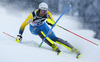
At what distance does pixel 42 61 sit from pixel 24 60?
0.27 meters

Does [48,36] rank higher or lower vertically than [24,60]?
higher

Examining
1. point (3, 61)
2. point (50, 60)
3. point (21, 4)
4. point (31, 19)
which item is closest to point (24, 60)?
point (3, 61)

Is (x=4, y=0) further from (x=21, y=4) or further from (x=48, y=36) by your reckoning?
(x=48, y=36)

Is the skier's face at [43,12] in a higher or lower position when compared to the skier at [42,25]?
higher

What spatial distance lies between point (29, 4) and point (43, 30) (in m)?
10.2

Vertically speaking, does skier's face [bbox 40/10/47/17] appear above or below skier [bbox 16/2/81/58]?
above

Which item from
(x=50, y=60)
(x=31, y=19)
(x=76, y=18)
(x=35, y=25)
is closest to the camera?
(x=50, y=60)

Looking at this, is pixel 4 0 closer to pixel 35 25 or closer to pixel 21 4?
pixel 21 4

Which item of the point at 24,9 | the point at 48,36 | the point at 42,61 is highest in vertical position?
the point at 24,9

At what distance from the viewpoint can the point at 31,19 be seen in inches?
133

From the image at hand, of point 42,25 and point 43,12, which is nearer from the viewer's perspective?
point 43,12

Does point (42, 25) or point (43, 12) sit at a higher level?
point (43, 12)

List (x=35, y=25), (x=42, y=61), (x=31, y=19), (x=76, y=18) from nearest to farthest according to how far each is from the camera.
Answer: (x=42, y=61) → (x=31, y=19) → (x=35, y=25) → (x=76, y=18)

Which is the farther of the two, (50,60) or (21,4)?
(21,4)
